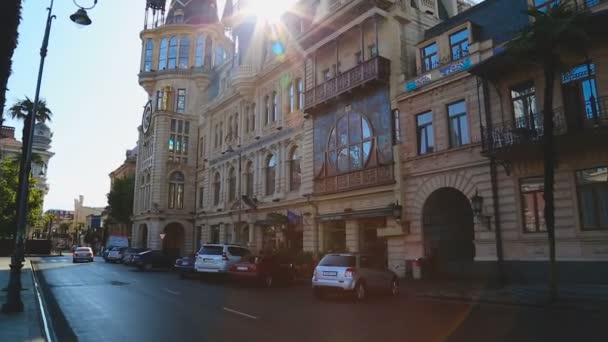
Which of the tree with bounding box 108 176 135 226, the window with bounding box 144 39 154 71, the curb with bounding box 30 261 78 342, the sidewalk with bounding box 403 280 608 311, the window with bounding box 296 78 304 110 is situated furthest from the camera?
the tree with bounding box 108 176 135 226

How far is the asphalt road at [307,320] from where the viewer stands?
835 centimetres

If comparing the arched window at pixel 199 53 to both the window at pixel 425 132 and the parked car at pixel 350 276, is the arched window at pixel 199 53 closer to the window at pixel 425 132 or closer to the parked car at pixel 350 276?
the window at pixel 425 132

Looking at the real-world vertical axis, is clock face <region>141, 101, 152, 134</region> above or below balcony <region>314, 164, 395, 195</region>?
above

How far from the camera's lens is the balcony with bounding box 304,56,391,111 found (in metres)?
23.7

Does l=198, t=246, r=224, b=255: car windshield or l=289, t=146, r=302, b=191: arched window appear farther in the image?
l=289, t=146, r=302, b=191: arched window

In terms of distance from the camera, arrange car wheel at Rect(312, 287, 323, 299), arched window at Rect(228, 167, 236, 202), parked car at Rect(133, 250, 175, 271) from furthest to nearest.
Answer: arched window at Rect(228, 167, 236, 202)
parked car at Rect(133, 250, 175, 271)
car wheel at Rect(312, 287, 323, 299)

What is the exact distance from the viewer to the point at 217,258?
851 inches

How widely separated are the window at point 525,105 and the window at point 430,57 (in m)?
4.84

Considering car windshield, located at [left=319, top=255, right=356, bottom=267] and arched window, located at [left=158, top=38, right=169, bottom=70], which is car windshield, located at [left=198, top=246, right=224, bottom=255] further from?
arched window, located at [left=158, top=38, right=169, bottom=70]

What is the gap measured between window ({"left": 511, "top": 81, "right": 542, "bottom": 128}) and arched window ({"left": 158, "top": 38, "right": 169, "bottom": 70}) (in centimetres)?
4748

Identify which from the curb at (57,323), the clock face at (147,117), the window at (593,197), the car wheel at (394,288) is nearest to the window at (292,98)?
the car wheel at (394,288)

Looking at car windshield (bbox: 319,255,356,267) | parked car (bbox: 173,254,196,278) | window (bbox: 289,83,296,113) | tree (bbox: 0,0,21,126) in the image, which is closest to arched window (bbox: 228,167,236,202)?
window (bbox: 289,83,296,113)

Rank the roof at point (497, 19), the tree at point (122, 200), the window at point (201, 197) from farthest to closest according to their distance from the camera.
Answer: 1. the tree at point (122, 200)
2. the window at point (201, 197)
3. the roof at point (497, 19)

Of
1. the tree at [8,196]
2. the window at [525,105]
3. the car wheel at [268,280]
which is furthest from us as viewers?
the tree at [8,196]
